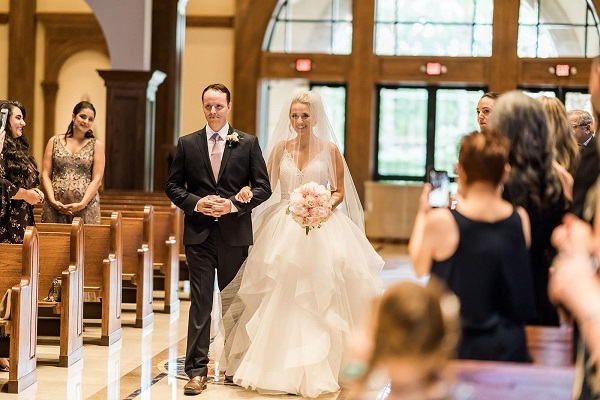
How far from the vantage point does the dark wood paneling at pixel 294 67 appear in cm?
1789

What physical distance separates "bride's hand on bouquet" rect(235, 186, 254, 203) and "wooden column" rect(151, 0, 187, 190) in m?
10.8

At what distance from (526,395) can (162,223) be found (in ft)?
23.7

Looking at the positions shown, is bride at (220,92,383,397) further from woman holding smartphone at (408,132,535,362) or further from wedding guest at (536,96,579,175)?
woman holding smartphone at (408,132,535,362)

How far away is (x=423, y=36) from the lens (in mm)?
18016

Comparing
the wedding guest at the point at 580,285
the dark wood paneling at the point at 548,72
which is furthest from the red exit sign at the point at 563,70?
the wedding guest at the point at 580,285

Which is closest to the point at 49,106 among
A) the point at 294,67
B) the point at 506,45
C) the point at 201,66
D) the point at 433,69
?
the point at 201,66

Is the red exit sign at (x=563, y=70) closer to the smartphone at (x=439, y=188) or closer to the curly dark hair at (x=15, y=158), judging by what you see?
the curly dark hair at (x=15, y=158)

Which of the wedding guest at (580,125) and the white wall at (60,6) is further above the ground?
the white wall at (60,6)

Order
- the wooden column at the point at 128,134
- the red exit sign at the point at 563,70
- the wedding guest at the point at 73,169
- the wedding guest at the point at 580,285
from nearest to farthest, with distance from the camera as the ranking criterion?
the wedding guest at the point at 580,285, the wedding guest at the point at 73,169, the wooden column at the point at 128,134, the red exit sign at the point at 563,70

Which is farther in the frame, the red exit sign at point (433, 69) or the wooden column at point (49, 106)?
the wooden column at point (49, 106)

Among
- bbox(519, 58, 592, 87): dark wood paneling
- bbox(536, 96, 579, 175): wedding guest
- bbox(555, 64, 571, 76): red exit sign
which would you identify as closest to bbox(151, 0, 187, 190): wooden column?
bbox(519, 58, 592, 87): dark wood paneling

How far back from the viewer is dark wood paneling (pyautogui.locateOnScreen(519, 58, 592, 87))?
1733cm

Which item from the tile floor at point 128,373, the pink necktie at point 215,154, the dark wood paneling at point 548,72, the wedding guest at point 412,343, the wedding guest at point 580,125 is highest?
the dark wood paneling at point 548,72

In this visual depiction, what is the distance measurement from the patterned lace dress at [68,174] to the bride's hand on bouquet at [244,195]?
2.67m
